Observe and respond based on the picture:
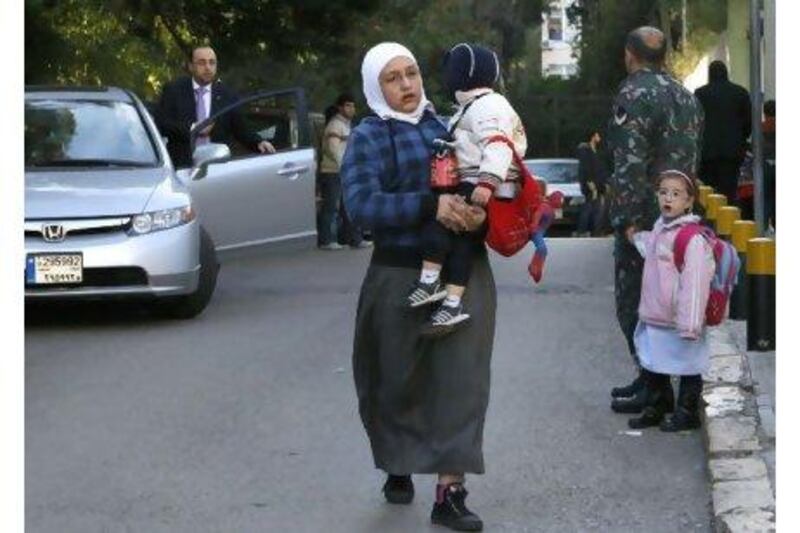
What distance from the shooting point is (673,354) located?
974 centimetres

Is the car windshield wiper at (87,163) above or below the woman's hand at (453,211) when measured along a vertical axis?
above

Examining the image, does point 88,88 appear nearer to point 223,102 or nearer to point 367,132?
point 223,102

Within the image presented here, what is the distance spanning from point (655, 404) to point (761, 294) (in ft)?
2.71

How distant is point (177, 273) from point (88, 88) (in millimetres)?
2331

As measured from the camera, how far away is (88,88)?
51.3ft

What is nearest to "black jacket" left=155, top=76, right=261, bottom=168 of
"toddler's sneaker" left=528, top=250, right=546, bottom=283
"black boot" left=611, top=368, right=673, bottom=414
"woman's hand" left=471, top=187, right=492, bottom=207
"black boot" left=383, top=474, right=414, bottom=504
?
"black boot" left=611, top=368, right=673, bottom=414

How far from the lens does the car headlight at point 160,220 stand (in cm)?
1387

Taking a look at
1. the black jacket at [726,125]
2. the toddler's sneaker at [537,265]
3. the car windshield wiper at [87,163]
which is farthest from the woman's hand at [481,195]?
the black jacket at [726,125]

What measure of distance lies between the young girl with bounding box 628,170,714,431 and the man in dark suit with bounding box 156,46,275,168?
7177 mm

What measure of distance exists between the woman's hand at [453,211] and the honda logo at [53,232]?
20.7ft

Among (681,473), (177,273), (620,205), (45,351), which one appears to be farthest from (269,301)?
(681,473)

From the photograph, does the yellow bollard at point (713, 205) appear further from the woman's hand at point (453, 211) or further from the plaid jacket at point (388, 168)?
the woman's hand at point (453, 211)

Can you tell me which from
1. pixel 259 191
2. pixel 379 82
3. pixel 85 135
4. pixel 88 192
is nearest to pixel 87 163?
pixel 85 135

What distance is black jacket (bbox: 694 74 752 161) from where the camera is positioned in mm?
18844
